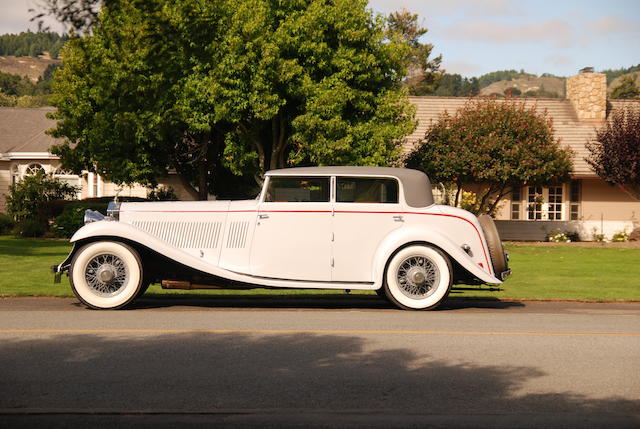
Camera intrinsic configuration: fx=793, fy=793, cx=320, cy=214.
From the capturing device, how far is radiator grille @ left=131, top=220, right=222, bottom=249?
34.9 ft

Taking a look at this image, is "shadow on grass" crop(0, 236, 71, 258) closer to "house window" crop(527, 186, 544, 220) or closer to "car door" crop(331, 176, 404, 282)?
"car door" crop(331, 176, 404, 282)

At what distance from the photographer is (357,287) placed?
10.4 meters

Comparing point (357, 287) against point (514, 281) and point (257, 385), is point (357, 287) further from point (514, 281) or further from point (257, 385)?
point (514, 281)

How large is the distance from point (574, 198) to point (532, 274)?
54.4 ft

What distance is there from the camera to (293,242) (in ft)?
34.5

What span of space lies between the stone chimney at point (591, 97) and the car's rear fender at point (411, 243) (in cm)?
2569

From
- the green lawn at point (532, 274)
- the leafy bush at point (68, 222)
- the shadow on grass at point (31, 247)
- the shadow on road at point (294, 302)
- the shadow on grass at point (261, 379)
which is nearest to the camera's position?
the shadow on grass at point (261, 379)

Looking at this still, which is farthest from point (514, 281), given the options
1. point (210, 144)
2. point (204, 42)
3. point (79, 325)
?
point (210, 144)

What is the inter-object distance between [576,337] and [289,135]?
18199mm

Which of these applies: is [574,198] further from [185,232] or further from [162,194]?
[185,232]

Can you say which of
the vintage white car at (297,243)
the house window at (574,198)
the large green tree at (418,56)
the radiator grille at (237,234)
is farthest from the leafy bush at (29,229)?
the large green tree at (418,56)

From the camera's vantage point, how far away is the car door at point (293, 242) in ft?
34.4

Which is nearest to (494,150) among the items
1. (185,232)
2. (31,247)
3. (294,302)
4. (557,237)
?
(557,237)

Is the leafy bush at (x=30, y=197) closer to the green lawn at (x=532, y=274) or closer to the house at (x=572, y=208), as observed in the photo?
the green lawn at (x=532, y=274)
